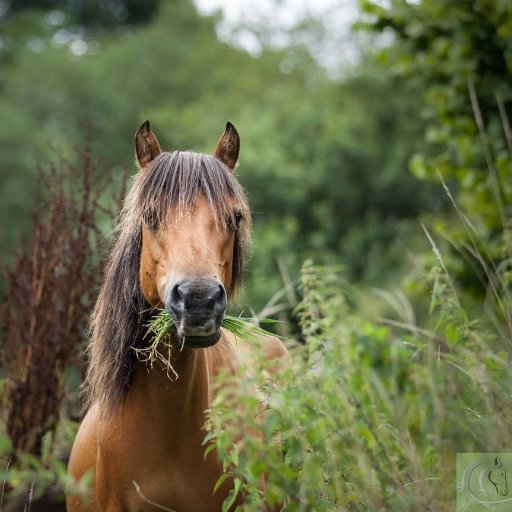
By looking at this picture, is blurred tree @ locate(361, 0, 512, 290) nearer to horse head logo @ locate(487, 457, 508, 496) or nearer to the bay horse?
the bay horse

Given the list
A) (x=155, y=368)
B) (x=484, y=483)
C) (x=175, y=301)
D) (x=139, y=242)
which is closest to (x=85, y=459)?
(x=155, y=368)

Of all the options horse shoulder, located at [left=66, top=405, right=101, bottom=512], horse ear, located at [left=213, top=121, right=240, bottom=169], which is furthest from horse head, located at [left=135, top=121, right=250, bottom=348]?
horse shoulder, located at [left=66, top=405, right=101, bottom=512]

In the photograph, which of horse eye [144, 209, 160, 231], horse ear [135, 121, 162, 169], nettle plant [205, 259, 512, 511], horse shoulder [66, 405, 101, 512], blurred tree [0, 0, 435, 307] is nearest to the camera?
nettle plant [205, 259, 512, 511]

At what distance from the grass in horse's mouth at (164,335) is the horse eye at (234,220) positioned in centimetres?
41

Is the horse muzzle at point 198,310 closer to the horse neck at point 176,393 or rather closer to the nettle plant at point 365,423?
the nettle plant at point 365,423

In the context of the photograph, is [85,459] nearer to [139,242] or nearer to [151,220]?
[139,242]

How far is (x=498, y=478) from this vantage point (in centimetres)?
320

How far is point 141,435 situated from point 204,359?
46cm

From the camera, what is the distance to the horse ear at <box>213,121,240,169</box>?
13.6 feet

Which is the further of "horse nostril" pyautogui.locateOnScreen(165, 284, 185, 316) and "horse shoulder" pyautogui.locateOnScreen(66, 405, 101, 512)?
"horse shoulder" pyautogui.locateOnScreen(66, 405, 101, 512)

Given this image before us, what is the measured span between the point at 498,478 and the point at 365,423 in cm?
57

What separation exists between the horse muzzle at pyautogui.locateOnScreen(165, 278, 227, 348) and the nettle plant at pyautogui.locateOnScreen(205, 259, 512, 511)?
25 centimetres

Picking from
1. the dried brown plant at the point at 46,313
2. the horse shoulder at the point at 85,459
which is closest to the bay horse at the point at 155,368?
the horse shoulder at the point at 85,459

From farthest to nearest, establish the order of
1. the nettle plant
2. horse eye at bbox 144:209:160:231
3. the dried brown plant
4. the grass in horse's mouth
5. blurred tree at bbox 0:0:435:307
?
blurred tree at bbox 0:0:435:307
the dried brown plant
horse eye at bbox 144:209:160:231
the grass in horse's mouth
the nettle plant
